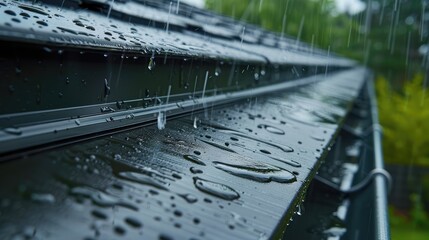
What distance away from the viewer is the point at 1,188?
62 centimetres

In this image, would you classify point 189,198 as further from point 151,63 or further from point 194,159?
point 151,63

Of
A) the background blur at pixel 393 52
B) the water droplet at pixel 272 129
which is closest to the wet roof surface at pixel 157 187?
the water droplet at pixel 272 129

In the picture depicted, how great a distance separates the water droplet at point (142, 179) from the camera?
79 cm

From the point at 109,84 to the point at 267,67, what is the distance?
5.57 feet

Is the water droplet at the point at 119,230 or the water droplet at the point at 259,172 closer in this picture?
the water droplet at the point at 119,230

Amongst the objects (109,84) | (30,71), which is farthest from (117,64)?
(30,71)

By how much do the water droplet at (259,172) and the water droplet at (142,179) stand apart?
0.75 feet

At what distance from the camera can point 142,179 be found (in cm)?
81

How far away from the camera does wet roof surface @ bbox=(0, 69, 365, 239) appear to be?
2.03 feet

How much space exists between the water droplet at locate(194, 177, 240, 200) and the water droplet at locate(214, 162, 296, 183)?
107mm

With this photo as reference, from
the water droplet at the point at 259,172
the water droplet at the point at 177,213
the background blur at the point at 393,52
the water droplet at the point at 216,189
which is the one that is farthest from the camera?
the background blur at the point at 393,52

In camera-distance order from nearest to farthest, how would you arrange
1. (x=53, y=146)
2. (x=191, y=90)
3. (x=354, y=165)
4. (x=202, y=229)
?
(x=202, y=229), (x=53, y=146), (x=191, y=90), (x=354, y=165)

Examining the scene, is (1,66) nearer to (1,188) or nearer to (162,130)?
(1,188)

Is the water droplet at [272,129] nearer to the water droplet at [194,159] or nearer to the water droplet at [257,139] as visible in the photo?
the water droplet at [257,139]
